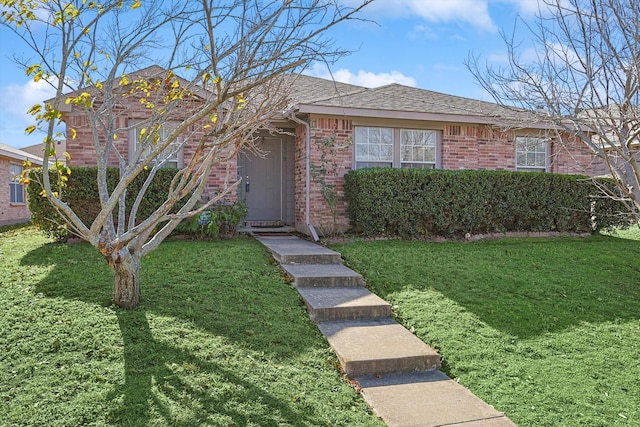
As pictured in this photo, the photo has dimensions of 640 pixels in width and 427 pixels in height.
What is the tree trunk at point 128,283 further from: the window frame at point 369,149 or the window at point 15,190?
the window at point 15,190

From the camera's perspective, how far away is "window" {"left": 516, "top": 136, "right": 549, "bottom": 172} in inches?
459

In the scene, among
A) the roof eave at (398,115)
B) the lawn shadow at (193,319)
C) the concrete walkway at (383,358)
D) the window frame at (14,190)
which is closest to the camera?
the lawn shadow at (193,319)

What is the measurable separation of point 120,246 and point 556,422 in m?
4.00

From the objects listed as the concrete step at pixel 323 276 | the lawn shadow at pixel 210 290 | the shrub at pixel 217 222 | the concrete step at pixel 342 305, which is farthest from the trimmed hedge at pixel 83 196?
the concrete step at pixel 342 305

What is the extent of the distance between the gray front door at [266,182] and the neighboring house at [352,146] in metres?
0.02

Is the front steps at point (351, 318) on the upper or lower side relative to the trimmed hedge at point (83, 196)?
lower

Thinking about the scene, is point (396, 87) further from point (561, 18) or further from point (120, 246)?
point (120, 246)

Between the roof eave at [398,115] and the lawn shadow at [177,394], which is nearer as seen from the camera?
the lawn shadow at [177,394]

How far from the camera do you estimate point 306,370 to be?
4047 mm

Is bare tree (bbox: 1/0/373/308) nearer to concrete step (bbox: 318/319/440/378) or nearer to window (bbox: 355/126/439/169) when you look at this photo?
concrete step (bbox: 318/319/440/378)

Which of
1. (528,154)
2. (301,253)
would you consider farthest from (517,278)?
(528,154)

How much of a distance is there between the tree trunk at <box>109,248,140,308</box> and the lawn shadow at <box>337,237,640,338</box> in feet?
9.90

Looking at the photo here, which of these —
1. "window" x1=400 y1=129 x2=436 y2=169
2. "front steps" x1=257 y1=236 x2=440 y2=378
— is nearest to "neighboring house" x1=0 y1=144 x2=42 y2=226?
"window" x1=400 y1=129 x2=436 y2=169

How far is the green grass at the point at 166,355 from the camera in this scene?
3.22m
